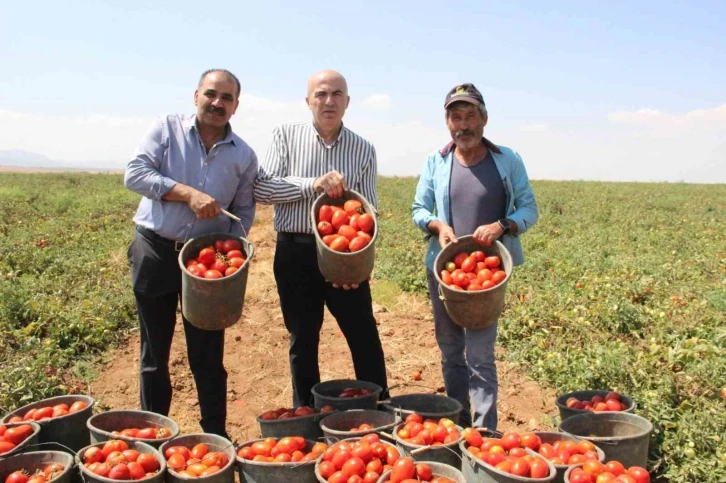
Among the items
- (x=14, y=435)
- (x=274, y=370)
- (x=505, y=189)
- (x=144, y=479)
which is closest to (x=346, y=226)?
(x=505, y=189)

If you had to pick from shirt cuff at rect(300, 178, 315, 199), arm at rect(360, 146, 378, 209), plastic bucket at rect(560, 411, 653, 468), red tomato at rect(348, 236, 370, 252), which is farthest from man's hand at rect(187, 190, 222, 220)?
plastic bucket at rect(560, 411, 653, 468)

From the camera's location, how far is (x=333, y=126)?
380cm

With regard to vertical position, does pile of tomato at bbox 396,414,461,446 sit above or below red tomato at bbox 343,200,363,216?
below

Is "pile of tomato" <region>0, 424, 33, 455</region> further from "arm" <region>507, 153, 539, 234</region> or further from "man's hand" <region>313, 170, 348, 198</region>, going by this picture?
"arm" <region>507, 153, 539, 234</region>

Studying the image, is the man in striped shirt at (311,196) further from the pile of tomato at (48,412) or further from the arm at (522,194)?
the pile of tomato at (48,412)

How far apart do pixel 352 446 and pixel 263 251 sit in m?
8.11

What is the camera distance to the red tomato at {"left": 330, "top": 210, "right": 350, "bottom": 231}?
11.8ft

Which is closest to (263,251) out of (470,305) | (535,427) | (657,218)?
(535,427)

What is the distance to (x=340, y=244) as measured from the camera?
344 centimetres

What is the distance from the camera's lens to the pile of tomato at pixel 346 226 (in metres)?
3.46

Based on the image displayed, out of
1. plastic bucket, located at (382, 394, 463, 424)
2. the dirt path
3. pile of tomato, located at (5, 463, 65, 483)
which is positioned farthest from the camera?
the dirt path

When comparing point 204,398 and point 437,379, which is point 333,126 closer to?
point 204,398

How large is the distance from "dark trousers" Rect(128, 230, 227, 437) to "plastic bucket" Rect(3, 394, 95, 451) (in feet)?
1.29

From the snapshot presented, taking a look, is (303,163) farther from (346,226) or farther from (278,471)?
(278,471)
